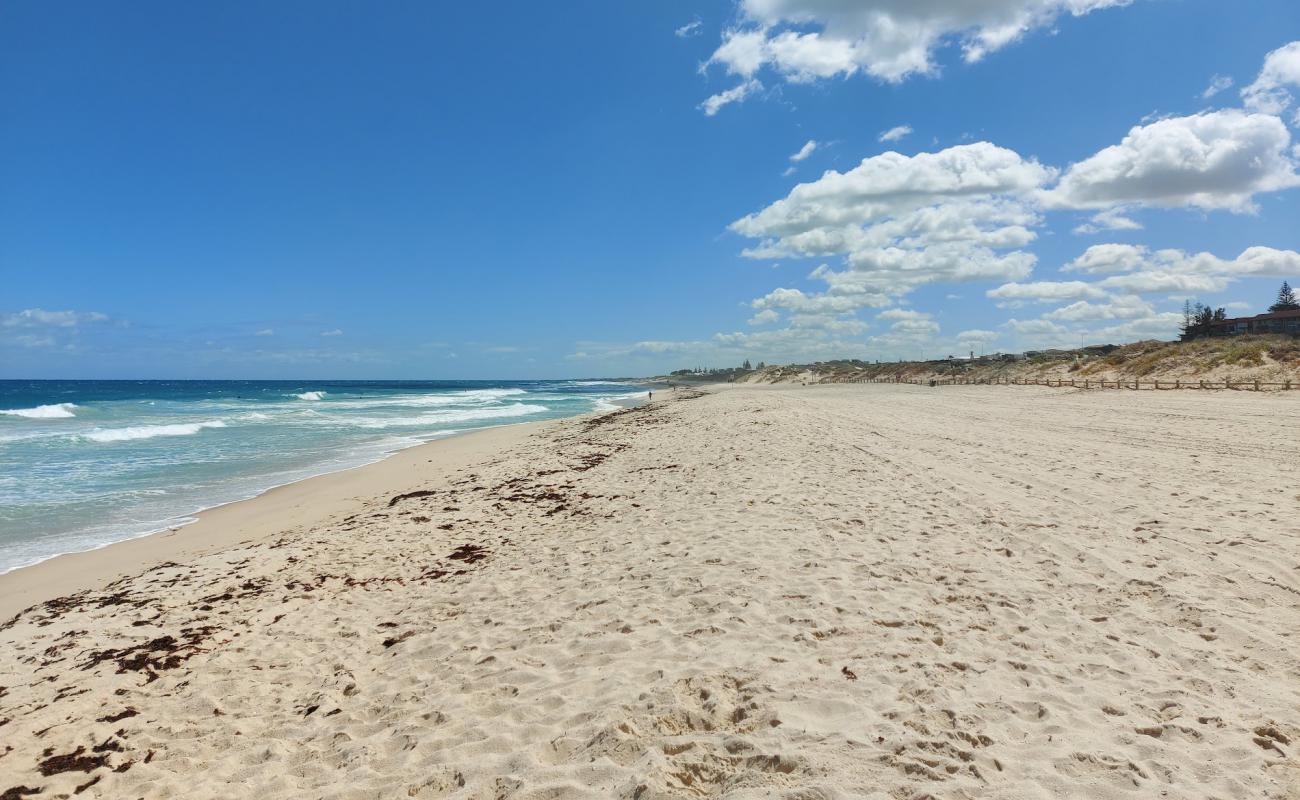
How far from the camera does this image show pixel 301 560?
8.27 meters

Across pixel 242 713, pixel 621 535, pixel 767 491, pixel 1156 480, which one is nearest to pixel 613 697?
pixel 242 713

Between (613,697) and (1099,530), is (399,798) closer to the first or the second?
(613,697)

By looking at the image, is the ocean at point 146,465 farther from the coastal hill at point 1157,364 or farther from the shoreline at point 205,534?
the coastal hill at point 1157,364

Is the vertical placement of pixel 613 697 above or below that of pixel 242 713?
above

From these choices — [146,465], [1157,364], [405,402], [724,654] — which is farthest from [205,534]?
[405,402]

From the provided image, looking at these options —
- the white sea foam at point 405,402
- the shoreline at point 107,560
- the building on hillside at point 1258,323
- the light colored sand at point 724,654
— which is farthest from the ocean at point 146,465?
the building on hillside at point 1258,323

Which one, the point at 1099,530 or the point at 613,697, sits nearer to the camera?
the point at 613,697

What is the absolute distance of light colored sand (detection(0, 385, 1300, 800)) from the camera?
131 inches

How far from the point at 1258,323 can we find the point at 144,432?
93643mm

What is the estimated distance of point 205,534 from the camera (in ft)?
33.9

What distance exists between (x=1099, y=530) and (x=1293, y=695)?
359cm

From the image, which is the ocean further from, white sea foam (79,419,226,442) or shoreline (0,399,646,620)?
shoreline (0,399,646,620)

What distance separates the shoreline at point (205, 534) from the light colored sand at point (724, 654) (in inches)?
32.3

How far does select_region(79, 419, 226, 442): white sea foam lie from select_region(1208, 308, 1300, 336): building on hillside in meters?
84.6
